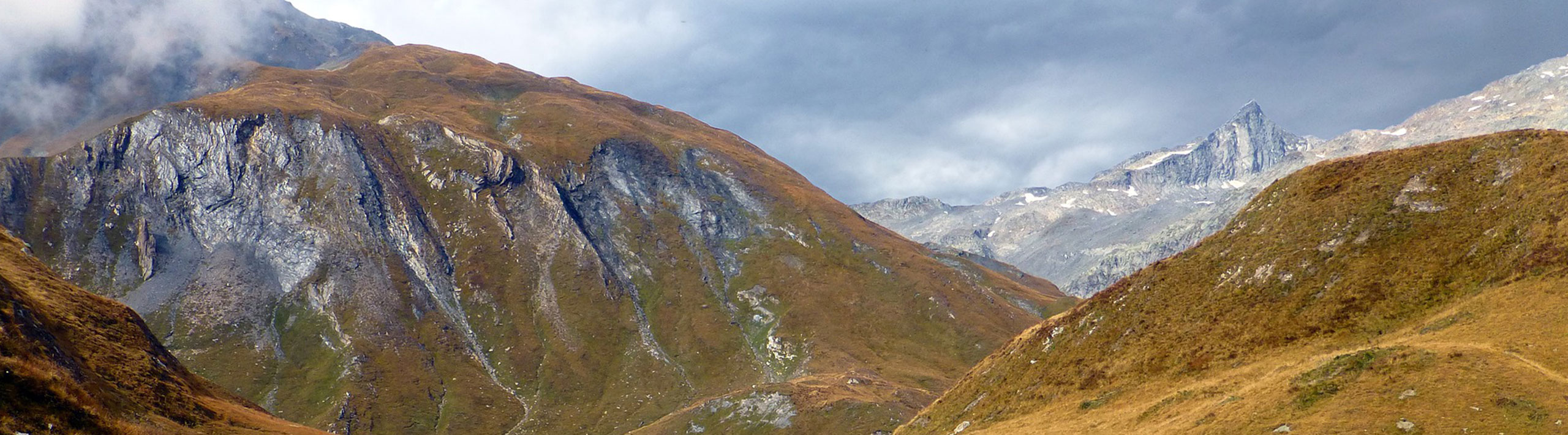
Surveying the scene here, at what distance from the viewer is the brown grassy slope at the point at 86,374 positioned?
45.4m

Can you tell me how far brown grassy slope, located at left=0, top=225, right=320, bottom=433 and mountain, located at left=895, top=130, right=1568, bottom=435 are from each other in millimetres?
66787

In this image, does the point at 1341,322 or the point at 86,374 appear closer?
the point at 86,374

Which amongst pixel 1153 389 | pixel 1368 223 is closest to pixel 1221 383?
pixel 1153 389

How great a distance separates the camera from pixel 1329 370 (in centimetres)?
5494

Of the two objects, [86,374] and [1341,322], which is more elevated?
[86,374]

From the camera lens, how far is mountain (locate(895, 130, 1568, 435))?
49344 mm

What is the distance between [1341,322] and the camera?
66.2 meters

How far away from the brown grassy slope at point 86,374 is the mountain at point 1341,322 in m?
66.8

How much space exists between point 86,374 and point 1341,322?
93470mm

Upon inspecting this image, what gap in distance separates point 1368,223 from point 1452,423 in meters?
34.7

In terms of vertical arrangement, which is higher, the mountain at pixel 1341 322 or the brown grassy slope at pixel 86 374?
the brown grassy slope at pixel 86 374

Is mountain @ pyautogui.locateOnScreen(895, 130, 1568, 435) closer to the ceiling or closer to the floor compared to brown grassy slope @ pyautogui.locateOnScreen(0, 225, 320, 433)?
closer to the floor

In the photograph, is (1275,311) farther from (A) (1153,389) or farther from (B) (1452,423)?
(B) (1452,423)

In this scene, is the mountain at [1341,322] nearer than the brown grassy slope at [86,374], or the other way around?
the brown grassy slope at [86,374]
